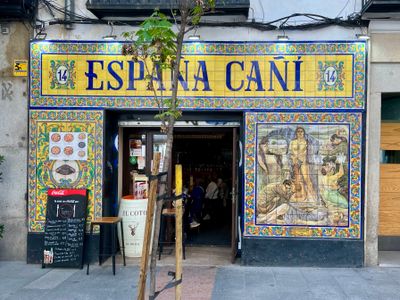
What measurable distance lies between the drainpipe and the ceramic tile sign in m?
1.89

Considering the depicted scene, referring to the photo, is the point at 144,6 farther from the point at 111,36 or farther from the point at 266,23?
the point at 266,23

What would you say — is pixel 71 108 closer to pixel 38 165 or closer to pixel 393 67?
pixel 38 165

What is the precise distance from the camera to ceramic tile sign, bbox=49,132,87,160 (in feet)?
25.3

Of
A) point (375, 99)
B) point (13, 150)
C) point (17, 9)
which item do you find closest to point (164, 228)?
point (13, 150)

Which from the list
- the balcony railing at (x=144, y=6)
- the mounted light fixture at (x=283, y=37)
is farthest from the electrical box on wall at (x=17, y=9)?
the mounted light fixture at (x=283, y=37)

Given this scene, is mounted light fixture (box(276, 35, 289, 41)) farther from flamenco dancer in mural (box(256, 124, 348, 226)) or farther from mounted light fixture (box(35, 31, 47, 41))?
mounted light fixture (box(35, 31, 47, 41))

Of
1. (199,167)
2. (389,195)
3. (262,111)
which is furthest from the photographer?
(199,167)

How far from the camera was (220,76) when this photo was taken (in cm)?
763

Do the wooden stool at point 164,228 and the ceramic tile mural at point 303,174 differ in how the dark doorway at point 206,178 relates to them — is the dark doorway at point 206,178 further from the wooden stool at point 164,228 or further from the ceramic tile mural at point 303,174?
the ceramic tile mural at point 303,174

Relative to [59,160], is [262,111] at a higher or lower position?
higher

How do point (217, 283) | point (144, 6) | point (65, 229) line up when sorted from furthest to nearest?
point (65, 229), point (144, 6), point (217, 283)

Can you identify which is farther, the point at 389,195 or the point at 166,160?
the point at 389,195

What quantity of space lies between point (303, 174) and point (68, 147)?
4.09 metres

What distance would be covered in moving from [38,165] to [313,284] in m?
4.96
